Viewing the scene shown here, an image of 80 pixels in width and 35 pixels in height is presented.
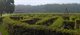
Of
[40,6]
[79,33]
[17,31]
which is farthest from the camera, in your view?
[40,6]

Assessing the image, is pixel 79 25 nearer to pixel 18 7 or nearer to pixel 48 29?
pixel 48 29

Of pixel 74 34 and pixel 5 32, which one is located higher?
pixel 74 34

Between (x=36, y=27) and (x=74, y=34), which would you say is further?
(x=36, y=27)

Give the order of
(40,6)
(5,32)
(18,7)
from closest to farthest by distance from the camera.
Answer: (5,32)
(40,6)
(18,7)

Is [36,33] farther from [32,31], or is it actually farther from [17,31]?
[17,31]

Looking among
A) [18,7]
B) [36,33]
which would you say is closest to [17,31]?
[36,33]

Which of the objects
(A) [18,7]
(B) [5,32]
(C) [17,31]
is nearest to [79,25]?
(C) [17,31]
